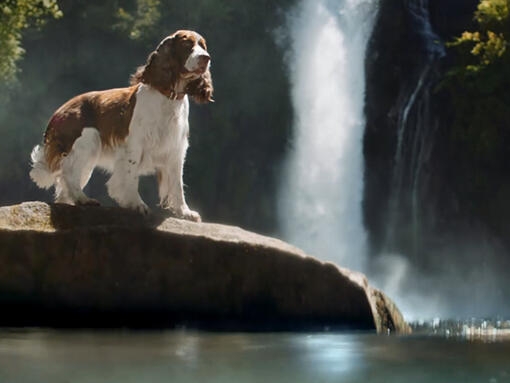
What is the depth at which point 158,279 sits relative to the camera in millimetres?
8289

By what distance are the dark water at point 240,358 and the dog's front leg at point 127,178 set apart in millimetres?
1482

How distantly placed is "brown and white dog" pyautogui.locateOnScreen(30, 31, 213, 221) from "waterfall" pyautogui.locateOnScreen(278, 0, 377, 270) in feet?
40.5

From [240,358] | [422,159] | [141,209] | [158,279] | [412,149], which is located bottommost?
[240,358]

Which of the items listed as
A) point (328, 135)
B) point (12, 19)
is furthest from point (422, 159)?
point (12, 19)

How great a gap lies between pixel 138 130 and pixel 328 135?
1417cm

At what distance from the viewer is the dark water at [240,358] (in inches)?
200

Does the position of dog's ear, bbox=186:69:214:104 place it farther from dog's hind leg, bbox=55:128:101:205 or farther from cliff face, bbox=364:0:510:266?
cliff face, bbox=364:0:510:266

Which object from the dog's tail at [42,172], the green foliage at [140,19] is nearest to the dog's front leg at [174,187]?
the dog's tail at [42,172]

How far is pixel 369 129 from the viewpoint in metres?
21.9

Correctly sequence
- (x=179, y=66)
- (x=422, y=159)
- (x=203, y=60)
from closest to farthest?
(x=203, y=60), (x=179, y=66), (x=422, y=159)

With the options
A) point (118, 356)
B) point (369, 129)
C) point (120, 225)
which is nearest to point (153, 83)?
point (120, 225)

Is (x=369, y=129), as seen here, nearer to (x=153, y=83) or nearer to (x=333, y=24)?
(x=333, y=24)

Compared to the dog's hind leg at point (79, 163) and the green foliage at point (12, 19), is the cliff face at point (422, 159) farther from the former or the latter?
the dog's hind leg at point (79, 163)

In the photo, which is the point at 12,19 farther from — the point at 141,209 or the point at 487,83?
the point at 141,209
